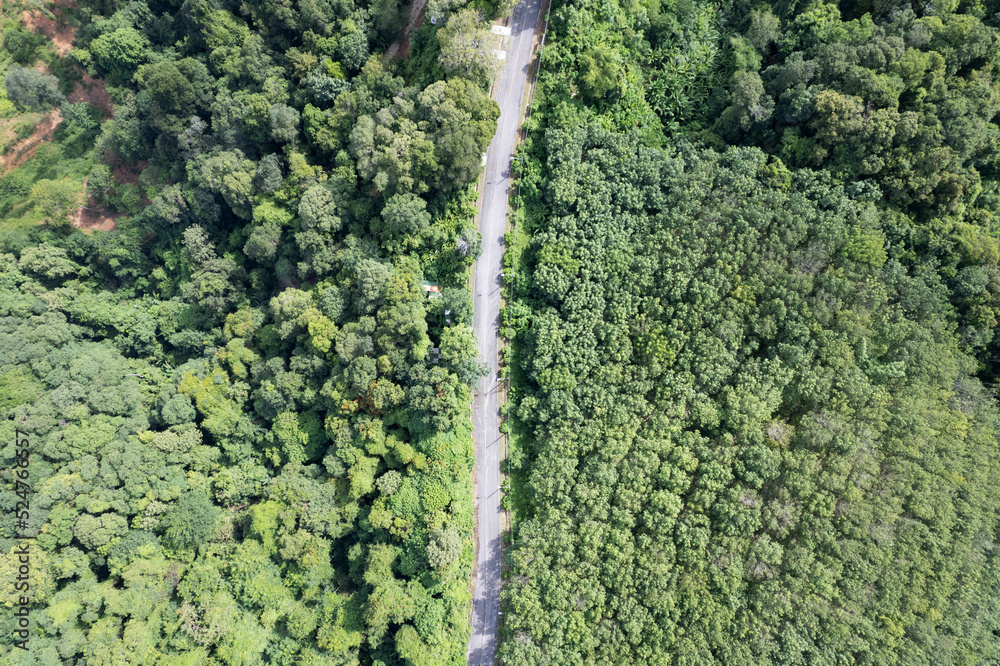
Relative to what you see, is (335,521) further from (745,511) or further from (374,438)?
(745,511)

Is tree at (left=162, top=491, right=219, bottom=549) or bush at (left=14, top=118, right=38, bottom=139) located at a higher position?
bush at (left=14, top=118, right=38, bottom=139)

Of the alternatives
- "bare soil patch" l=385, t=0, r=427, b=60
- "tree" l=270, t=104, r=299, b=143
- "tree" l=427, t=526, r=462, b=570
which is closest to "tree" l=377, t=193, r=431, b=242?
"tree" l=270, t=104, r=299, b=143

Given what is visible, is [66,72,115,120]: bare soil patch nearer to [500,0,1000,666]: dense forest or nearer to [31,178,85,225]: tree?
[31,178,85,225]: tree

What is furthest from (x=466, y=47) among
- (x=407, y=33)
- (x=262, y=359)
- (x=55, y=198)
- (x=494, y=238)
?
(x=55, y=198)

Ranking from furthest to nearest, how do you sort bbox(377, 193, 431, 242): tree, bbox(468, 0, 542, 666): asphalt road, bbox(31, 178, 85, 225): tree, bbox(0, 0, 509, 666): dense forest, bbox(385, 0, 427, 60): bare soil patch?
1. bbox(31, 178, 85, 225): tree
2. bbox(385, 0, 427, 60): bare soil patch
3. bbox(468, 0, 542, 666): asphalt road
4. bbox(377, 193, 431, 242): tree
5. bbox(0, 0, 509, 666): dense forest

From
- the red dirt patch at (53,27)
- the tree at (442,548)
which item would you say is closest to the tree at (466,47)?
the tree at (442,548)

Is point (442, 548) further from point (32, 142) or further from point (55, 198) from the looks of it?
point (32, 142)
